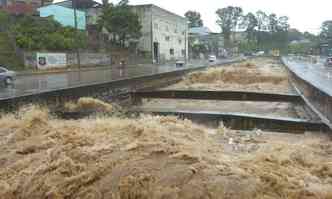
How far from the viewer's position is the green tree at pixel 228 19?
348 feet

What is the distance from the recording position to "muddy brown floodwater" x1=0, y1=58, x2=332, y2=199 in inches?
160

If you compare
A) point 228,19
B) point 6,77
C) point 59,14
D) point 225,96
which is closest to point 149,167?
point 225,96

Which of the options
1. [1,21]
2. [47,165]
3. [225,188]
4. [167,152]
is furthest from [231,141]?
[1,21]

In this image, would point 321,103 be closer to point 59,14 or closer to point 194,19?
point 59,14

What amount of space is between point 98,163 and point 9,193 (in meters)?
1.21

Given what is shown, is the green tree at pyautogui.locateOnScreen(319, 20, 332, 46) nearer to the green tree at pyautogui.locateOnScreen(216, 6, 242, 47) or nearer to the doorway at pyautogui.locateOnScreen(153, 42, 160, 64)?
the green tree at pyautogui.locateOnScreen(216, 6, 242, 47)

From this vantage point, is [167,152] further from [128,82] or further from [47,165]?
[128,82]

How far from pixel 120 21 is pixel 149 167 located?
39191mm

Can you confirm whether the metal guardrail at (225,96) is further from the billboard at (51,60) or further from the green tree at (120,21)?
the green tree at (120,21)

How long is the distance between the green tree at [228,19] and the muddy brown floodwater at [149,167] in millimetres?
103416

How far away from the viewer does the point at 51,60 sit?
30.7 metres

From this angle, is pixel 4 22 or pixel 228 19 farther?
pixel 228 19

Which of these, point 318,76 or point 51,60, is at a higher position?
point 51,60

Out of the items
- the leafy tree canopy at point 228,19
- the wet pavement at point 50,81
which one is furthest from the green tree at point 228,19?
the wet pavement at point 50,81
